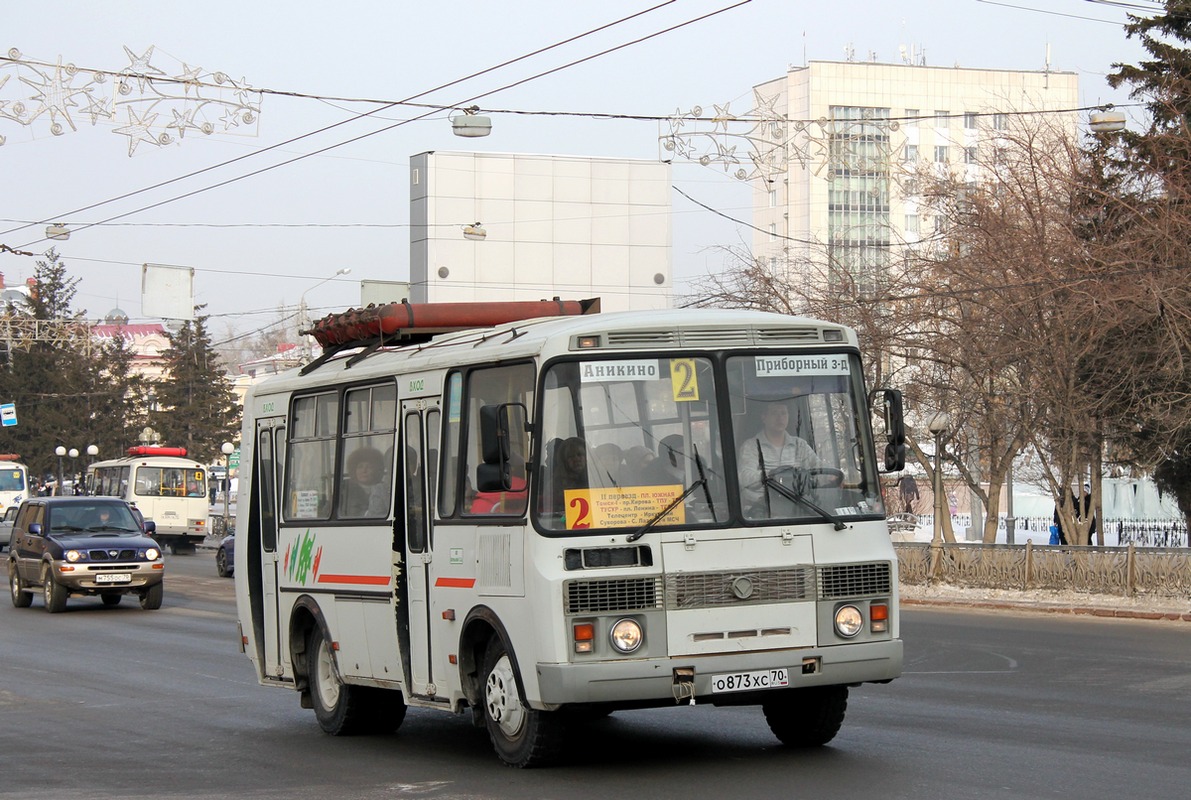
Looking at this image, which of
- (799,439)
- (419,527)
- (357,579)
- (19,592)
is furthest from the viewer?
(19,592)

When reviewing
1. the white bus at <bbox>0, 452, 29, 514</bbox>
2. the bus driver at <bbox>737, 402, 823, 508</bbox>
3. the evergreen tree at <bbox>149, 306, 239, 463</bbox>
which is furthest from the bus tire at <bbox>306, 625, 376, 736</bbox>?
the evergreen tree at <bbox>149, 306, 239, 463</bbox>

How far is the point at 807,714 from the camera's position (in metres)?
10.4

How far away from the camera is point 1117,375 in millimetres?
29062

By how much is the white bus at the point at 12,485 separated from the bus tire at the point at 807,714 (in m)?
55.0

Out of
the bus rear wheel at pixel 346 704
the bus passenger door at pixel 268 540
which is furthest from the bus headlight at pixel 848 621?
the bus passenger door at pixel 268 540

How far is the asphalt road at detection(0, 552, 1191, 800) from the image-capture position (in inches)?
360

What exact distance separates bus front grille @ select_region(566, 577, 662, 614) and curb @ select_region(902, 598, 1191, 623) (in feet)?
52.3

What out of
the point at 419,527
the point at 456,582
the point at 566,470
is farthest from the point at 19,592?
the point at 566,470

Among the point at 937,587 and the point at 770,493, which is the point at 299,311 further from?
the point at 770,493

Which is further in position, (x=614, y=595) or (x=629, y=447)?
(x=629, y=447)

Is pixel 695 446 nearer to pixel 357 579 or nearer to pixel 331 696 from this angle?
pixel 357 579

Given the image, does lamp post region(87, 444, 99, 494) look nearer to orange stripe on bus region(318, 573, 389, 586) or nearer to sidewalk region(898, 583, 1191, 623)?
sidewalk region(898, 583, 1191, 623)

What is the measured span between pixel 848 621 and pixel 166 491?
4738cm

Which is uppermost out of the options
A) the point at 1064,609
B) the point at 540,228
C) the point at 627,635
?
the point at 540,228
